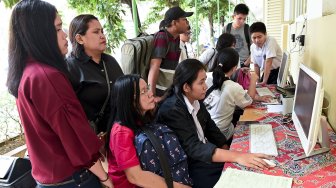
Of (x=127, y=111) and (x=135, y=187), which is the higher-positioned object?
(x=127, y=111)

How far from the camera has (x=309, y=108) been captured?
4.28ft

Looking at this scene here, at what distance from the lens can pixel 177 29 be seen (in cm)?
261

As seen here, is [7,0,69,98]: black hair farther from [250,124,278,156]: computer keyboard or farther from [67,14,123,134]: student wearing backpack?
[250,124,278,156]: computer keyboard

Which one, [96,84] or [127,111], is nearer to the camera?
[127,111]

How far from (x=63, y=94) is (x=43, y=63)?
0.15 meters

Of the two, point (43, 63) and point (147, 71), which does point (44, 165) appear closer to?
point (43, 63)

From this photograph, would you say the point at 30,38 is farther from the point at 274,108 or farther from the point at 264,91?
the point at 264,91

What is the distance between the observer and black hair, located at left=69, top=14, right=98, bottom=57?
173 centimetres

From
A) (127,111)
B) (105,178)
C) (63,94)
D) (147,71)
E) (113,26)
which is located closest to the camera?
(63,94)

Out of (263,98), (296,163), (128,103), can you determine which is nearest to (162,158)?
(128,103)

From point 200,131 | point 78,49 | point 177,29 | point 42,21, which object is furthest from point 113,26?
point 42,21

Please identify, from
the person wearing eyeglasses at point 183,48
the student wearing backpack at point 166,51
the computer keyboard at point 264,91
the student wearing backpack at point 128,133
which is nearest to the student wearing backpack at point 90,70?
the student wearing backpack at point 128,133

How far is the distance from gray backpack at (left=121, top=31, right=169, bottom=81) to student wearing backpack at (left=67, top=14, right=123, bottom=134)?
541 millimetres

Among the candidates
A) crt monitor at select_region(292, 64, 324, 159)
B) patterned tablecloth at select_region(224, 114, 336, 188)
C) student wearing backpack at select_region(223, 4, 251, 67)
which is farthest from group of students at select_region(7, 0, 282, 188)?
student wearing backpack at select_region(223, 4, 251, 67)
